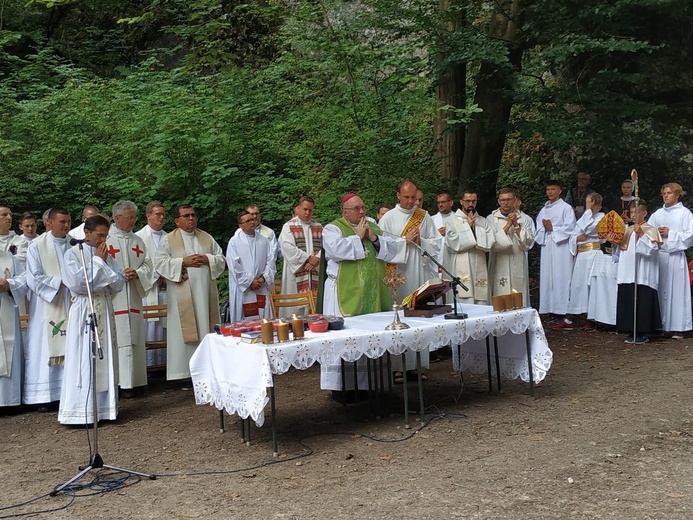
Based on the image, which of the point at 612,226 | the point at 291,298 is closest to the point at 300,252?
the point at 291,298

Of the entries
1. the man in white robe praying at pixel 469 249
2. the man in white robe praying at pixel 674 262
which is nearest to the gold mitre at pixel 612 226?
the man in white robe praying at pixel 674 262

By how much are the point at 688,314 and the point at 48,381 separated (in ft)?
27.9

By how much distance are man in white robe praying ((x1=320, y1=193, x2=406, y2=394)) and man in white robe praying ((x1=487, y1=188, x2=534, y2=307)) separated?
3.02m

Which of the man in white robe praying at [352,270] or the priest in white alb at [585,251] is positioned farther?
the priest in white alb at [585,251]

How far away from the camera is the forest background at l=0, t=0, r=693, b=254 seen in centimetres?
1234

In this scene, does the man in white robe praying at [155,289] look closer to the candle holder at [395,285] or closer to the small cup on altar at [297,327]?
the candle holder at [395,285]

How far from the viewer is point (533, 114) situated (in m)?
17.4

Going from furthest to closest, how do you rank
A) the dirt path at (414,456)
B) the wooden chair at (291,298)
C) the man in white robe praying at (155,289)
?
the man in white robe praying at (155,289) < the wooden chair at (291,298) < the dirt path at (414,456)

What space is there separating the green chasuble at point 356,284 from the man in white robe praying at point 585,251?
17.9 feet

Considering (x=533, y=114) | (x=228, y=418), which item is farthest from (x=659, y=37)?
(x=228, y=418)

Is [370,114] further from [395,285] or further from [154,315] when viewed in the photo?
[395,285]

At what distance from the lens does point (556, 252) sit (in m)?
12.9

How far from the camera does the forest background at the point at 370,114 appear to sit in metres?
12.3

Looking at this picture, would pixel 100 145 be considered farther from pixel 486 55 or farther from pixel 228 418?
pixel 228 418
